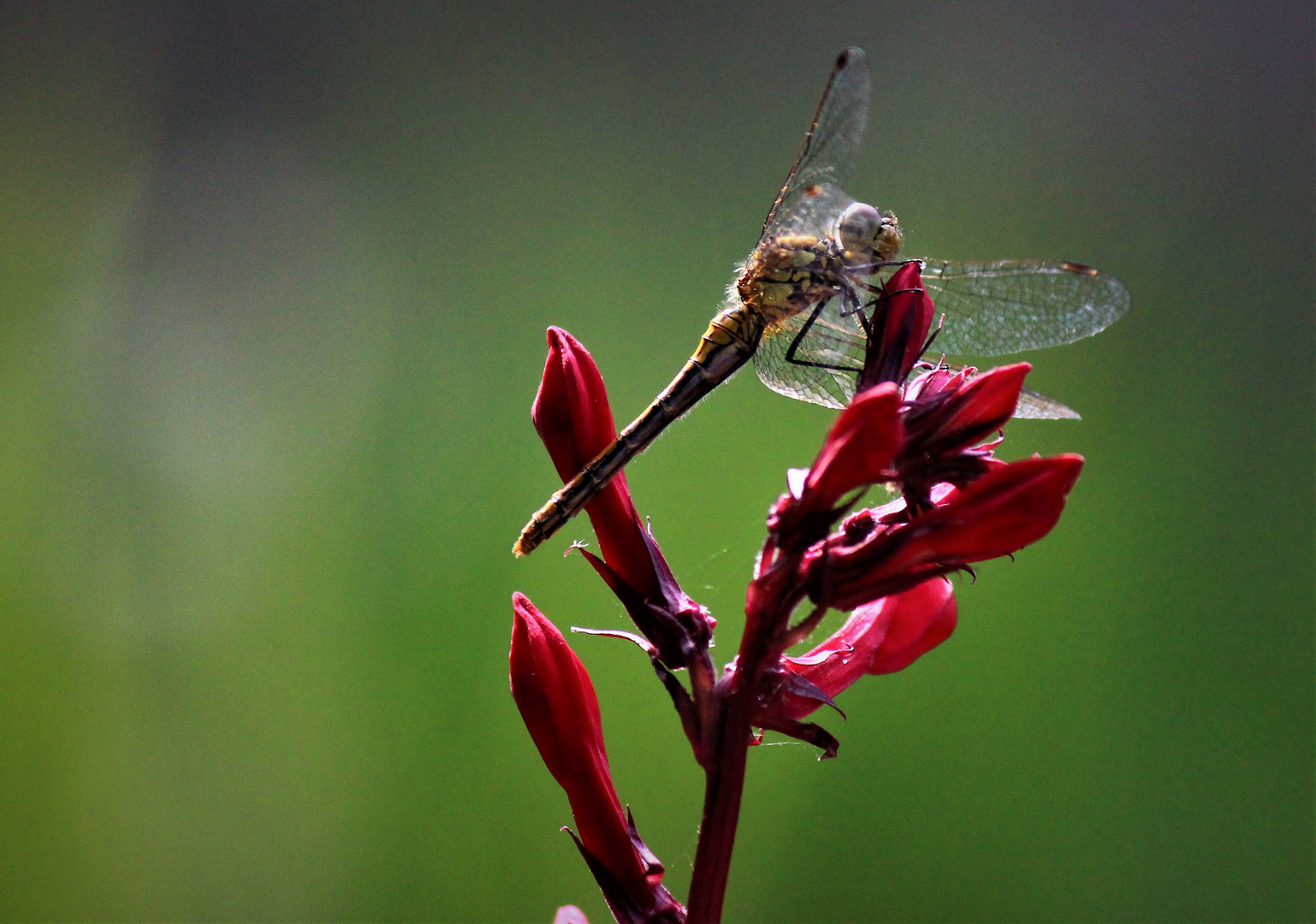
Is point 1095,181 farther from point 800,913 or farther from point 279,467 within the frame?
point 279,467

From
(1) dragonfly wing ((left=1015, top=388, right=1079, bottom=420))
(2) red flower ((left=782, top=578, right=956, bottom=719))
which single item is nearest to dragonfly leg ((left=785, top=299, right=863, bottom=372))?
(1) dragonfly wing ((left=1015, top=388, right=1079, bottom=420))

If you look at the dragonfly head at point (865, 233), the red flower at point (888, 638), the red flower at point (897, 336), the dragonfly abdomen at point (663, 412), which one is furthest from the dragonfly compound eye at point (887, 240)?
the red flower at point (888, 638)

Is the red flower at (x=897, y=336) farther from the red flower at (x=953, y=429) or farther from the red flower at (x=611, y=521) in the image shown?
the red flower at (x=611, y=521)

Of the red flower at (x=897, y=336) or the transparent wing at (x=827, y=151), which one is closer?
the red flower at (x=897, y=336)

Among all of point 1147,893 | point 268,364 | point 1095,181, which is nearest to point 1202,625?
point 1147,893

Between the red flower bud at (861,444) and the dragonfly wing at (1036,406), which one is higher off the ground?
the dragonfly wing at (1036,406)
